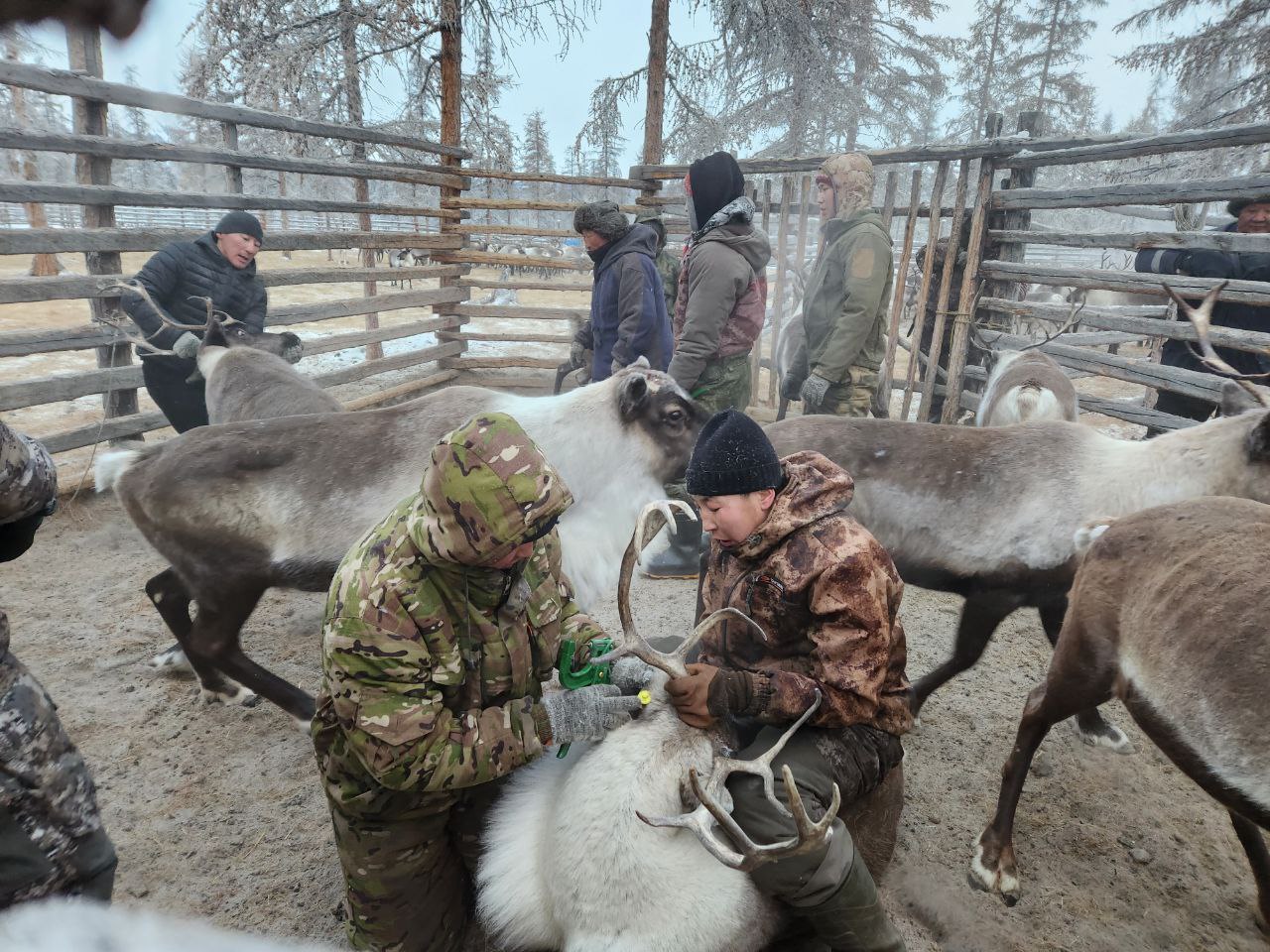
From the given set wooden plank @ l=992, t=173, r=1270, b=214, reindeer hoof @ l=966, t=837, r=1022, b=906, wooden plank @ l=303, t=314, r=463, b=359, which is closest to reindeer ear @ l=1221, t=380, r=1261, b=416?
wooden plank @ l=992, t=173, r=1270, b=214

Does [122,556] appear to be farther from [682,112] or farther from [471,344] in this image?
[682,112]

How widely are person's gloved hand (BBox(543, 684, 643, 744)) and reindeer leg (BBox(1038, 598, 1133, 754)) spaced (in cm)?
230

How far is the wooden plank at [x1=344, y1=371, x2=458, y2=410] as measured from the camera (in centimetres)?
809

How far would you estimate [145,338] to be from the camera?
5.23m

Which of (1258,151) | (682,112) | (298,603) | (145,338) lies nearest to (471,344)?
(682,112)

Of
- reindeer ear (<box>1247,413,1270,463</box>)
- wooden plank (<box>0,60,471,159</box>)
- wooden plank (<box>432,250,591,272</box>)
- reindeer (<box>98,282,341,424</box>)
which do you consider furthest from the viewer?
wooden plank (<box>432,250,591,272</box>)

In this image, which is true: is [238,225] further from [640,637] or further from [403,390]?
[640,637]

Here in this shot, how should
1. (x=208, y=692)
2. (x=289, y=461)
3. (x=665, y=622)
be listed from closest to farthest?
(x=289, y=461), (x=208, y=692), (x=665, y=622)

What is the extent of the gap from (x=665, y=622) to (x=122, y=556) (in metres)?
3.52

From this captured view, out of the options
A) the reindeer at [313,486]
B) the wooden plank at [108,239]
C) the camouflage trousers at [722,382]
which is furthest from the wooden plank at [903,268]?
the wooden plank at [108,239]

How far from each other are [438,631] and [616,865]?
0.75m

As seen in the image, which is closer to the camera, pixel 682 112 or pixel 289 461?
pixel 289 461

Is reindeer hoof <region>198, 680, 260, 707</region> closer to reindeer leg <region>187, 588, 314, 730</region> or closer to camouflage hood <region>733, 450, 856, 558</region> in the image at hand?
reindeer leg <region>187, 588, 314, 730</region>

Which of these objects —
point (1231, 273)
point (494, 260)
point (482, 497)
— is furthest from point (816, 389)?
point (494, 260)
